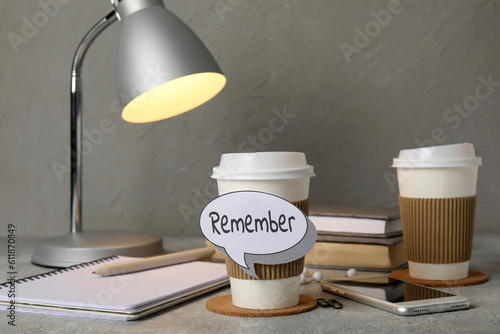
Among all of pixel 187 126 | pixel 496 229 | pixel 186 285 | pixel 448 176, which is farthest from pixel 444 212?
pixel 187 126

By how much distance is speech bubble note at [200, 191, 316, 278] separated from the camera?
2.03ft

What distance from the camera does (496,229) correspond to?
1.26 m

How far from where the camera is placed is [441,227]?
76 centimetres

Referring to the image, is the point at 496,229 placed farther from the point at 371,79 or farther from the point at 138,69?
the point at 138,69

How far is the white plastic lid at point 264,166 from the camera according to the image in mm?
616

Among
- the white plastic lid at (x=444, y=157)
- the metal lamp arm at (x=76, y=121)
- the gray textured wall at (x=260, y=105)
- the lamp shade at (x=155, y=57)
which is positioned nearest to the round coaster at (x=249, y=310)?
the white plastic lid at (x=444, y=157)

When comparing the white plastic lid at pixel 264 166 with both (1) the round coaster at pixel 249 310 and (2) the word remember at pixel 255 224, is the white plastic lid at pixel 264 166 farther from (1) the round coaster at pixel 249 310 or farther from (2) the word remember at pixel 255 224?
(1) the round coaster at pixel 249 310

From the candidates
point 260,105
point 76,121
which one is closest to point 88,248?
point 76,121

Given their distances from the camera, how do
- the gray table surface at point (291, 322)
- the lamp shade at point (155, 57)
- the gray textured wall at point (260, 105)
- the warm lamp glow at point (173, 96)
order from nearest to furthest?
the gray table surface at point (291, 322), the lamp shade at point (155, 57), the warm lamp glow at point (173, 96), the gray textured wall at point (260, 105)

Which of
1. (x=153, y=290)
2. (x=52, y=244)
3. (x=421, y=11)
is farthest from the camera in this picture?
(x=421, y=11)

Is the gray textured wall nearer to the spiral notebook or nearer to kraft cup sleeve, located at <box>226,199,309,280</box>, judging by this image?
the spiral notebook

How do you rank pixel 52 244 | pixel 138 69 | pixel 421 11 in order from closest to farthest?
pixel 138 69, pixel 52 244, pixel 421 11

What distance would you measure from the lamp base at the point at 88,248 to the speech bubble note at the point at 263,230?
16.0 inches

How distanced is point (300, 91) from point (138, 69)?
507 millimetres
